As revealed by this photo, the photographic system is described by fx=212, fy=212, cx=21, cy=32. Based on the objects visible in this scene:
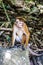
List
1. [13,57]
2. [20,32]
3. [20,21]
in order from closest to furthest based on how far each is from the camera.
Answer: [13,57] < [20,21] < [20,32]

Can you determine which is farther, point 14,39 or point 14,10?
point 14,10

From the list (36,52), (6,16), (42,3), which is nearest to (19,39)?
(36,52)

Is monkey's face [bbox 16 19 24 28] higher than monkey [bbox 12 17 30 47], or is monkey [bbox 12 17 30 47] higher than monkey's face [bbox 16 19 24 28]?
monkey's face [bbox 16 19 24 28]

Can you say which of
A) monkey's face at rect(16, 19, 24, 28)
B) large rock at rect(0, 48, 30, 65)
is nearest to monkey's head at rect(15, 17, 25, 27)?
monkey's face at rect(16, 19, 24, 28)

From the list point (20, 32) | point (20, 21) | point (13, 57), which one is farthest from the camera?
point (20, 32)

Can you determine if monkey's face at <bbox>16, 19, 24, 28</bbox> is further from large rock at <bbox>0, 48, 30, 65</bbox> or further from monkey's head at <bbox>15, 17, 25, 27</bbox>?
large rock at <bbox>0, 48, 30, 65</bbox>

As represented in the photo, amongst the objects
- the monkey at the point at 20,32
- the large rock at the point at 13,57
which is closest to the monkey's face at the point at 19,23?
the monkey at the point at 20,32

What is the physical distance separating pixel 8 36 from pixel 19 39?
1.00ft

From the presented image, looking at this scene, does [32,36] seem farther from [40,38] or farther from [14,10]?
[14,10]

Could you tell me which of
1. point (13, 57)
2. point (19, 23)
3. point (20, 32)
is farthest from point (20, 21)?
point (13, 57)

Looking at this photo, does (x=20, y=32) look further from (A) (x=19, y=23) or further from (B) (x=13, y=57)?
(B) (x=13, y=57)

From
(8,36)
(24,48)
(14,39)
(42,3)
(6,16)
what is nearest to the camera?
(24,48)

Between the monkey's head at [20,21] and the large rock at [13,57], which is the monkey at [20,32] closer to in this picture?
the monkey's head at [20,21]

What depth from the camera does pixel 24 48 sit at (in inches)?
132
